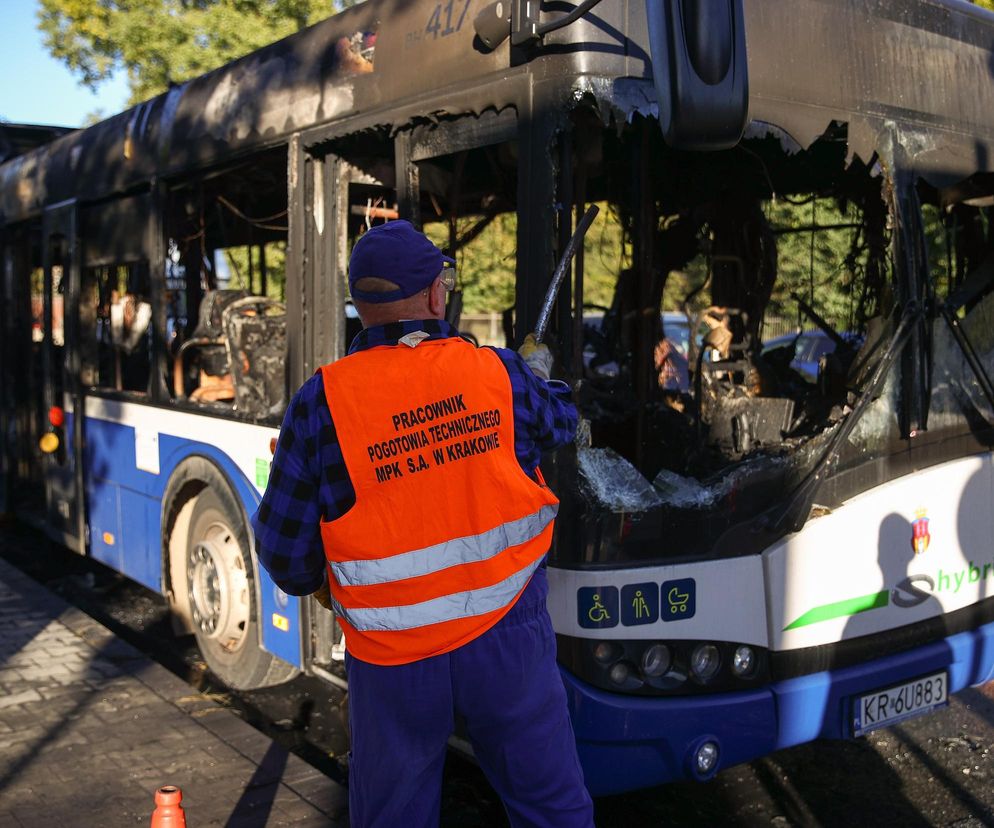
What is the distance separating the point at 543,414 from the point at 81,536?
530 cm

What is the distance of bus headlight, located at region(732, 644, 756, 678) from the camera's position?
354 cm

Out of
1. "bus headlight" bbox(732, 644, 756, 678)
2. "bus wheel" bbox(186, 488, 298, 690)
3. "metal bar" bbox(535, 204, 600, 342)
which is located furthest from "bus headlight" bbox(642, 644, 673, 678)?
"bus wheel" bbox(186, 488, 298, 690)

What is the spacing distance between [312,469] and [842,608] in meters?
2.02

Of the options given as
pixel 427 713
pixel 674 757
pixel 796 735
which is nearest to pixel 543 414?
pixel 427 713

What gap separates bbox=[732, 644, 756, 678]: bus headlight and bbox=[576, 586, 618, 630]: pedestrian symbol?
0.49 metres

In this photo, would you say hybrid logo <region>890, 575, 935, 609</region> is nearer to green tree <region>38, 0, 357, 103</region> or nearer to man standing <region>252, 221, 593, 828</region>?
man standing <region>252, 221, 593, 828</region>

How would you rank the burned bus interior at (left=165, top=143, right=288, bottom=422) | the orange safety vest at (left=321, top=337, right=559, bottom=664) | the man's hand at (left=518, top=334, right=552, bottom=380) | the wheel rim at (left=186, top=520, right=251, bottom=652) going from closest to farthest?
the orange safety vest at (left=321, top=337, right=559, bottom=664), the man's hand at (left=518, top=334, right=552, bottom=380), the burned bus interior at (left=165, top=143, right=288, bottom=422), the wheel rim at (left=186, top=520, right=251, bottom=652)

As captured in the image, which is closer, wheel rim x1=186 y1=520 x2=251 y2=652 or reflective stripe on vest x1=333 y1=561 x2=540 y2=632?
reflective stripe on vest x1=333 y1=561 x2=540 y2=632

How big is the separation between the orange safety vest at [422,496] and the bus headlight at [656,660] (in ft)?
3.50

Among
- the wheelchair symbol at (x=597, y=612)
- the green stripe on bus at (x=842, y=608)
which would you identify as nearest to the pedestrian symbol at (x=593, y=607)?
the wheelchair symbol at (x=597, y=612)

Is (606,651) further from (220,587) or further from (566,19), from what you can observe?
(220,587)

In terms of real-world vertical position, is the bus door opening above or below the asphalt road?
above

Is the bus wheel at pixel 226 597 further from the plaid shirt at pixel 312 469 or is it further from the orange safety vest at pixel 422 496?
the orange safety vest at pixel 422 496

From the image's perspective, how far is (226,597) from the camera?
5.40m
